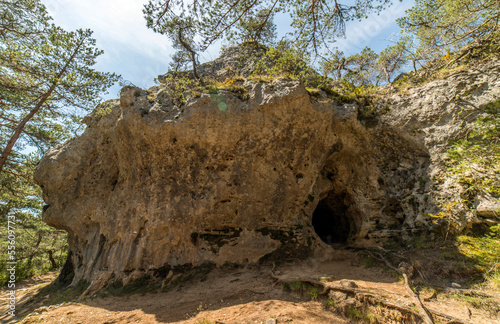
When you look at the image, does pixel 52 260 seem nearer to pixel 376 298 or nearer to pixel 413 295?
pixel 376 298

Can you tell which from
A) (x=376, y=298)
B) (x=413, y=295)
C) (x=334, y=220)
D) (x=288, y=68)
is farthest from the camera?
(x=334, y=220)

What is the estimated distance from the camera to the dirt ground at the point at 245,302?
4.61 m

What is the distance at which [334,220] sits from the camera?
11500 millimetres

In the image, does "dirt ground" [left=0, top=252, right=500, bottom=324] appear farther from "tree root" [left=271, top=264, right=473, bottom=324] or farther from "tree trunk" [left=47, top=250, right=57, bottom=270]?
"tree trunk" [left=47, top=250, right=57, bottom=270]

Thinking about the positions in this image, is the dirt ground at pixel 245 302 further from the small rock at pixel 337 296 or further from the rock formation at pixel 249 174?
the rock formation at pixel 249 174

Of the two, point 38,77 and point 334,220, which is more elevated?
point 38,77

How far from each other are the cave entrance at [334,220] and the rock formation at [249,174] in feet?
3.59

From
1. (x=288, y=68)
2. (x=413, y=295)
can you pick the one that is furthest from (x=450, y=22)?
(x=413, y=295)

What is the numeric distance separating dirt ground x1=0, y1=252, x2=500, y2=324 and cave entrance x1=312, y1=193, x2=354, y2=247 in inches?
113

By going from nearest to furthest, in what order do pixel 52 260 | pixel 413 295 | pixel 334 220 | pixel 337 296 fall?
pixel 413 295, pixel 337 296, pixel 334 220, pixel 52 260

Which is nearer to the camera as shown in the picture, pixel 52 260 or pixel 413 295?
pixel 413 295

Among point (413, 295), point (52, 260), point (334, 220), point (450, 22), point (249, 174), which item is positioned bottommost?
point (52, 260)

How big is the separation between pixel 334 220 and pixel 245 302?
7.41 m

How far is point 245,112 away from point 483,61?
7344 millimetres
